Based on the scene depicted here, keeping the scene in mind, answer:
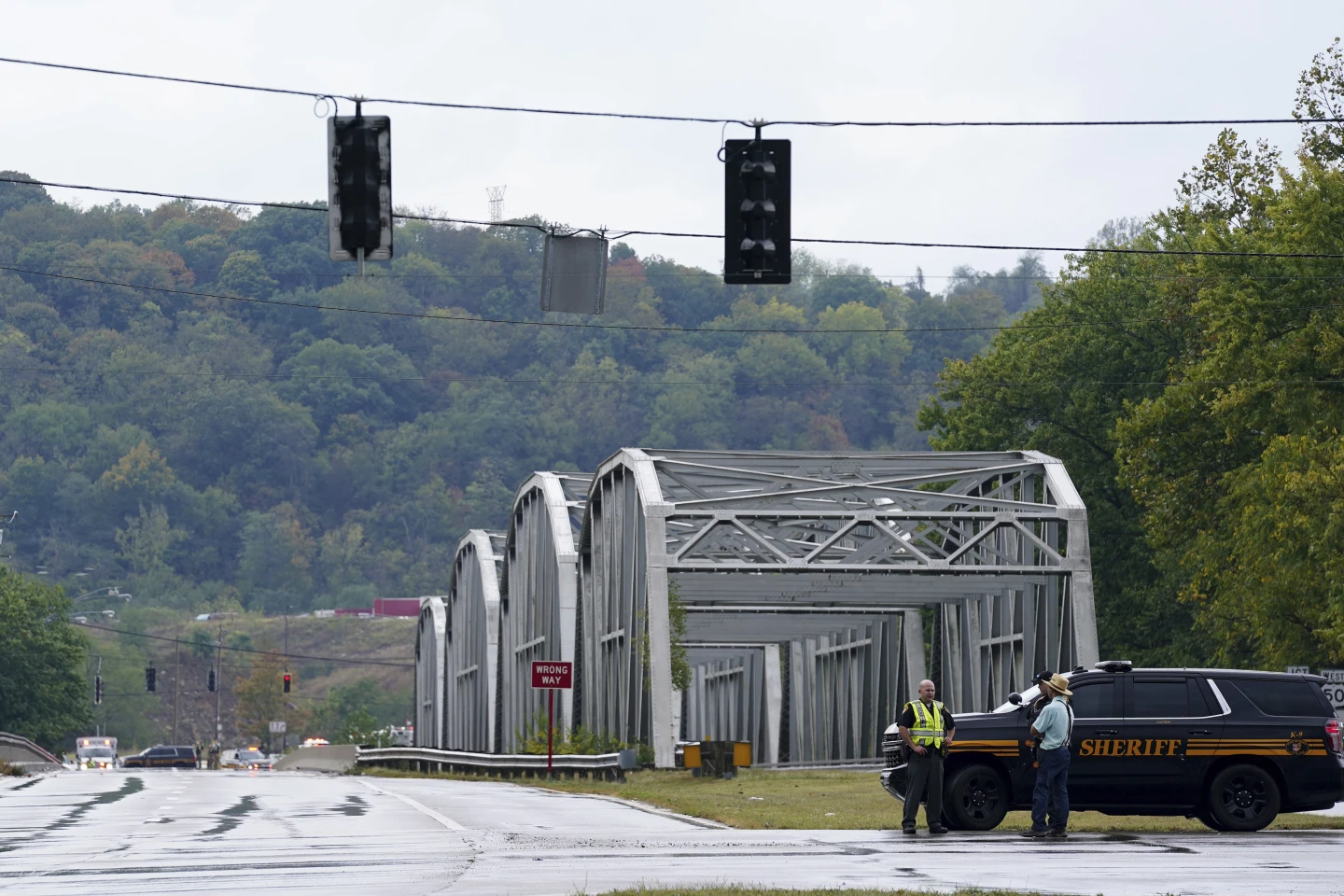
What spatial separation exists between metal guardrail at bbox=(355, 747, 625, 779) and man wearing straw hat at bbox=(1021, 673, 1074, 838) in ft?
59.2

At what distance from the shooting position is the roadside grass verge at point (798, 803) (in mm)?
22766

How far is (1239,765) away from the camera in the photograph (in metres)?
21.4

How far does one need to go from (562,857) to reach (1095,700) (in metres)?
6.38

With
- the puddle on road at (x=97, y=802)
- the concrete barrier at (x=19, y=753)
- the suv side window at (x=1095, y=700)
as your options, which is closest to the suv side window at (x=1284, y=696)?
the suv side window at (x=1095, y=700)

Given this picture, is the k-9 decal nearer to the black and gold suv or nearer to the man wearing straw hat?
the man wearing straw hat

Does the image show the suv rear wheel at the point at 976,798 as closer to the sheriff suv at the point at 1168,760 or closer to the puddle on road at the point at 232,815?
the sheriff suv at the point at 1168,760

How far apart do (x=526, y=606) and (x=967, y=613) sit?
63.6ft

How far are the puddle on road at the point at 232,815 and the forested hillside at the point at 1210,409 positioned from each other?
56.0ft

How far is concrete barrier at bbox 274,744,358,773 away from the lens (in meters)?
86.1

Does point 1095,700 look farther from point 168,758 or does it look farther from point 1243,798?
point 168,758

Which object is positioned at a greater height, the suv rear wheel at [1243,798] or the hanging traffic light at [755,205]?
the hanging traffic light at [755,205]

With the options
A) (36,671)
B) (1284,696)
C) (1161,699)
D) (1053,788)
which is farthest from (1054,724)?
(36,671)

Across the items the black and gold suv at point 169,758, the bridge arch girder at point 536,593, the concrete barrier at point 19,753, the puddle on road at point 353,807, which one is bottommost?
the black and gold suv at point 169,758

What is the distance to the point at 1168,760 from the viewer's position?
70.1 ft
